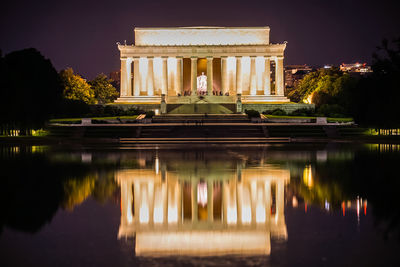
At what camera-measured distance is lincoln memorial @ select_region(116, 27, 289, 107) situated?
A: 8831cm

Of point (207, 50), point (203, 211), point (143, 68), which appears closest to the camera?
point (203, 211)

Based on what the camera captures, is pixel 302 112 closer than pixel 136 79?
Yes

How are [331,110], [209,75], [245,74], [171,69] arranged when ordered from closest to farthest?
Result: [331,110] → [209,75] → [245,74] → [171,69]

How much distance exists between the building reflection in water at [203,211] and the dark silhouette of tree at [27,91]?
112ft

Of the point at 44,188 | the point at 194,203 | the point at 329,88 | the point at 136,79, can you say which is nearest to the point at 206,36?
the point at 136,79

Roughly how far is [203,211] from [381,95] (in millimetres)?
45670

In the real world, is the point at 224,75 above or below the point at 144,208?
above

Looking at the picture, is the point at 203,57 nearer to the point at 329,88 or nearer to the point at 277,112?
the point at 277,112

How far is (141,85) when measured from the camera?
91.6 meters

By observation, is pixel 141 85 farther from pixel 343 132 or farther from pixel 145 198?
pixel 145 198

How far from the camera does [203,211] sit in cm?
1309

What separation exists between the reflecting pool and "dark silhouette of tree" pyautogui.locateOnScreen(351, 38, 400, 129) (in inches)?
1261

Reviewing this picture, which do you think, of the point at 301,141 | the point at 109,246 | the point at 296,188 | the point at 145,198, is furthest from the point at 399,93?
the point at 109,246

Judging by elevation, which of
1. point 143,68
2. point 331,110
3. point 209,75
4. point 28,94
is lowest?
point 331,110
